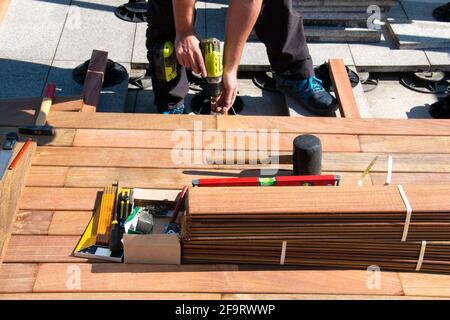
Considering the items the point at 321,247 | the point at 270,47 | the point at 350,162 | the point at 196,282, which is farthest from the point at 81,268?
the point at 270,47

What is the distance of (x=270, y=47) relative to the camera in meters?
3.62

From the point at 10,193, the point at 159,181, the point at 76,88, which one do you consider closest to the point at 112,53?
the point at 76,88

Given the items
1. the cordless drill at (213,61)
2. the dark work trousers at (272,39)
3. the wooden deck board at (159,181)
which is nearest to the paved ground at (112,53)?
the dark work trousers at (272,39)

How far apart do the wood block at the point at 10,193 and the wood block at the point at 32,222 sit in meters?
0.03

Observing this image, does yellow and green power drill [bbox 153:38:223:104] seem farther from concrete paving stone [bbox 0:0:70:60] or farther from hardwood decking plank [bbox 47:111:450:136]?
concrete paving stone [bbox 0:0:70:60]

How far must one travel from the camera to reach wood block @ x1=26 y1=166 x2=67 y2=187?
2695mm

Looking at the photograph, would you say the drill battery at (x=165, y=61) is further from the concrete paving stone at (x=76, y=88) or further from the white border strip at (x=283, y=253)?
the white border strip at (x=283, y=253)

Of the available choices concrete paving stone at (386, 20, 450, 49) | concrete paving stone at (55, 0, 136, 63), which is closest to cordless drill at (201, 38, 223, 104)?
concrete paving stone at (55, 0, 136, 63)

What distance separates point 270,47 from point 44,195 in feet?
5.60

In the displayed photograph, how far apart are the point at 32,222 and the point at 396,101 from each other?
2.70m

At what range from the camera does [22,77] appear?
13.1 feet

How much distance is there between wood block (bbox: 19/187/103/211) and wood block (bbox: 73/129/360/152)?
14.0 inches

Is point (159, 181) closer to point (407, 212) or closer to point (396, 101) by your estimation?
point (407, 212)

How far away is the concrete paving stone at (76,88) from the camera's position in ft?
12.5
